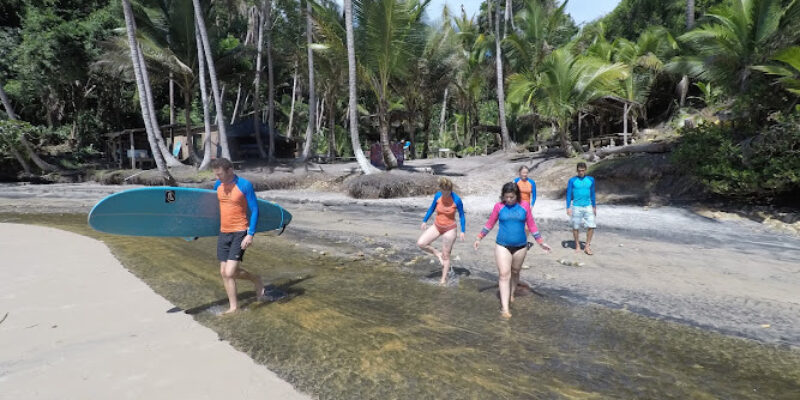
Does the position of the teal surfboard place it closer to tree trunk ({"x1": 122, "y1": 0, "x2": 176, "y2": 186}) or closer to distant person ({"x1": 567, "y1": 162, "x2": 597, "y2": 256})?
distant person ({"x1": 567, "y1": 162, "x2": 597, "y2": 256})

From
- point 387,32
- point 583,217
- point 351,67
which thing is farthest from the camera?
point 351,67

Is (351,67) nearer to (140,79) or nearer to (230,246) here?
(140,79)

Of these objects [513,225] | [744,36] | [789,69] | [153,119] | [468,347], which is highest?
[744,36]

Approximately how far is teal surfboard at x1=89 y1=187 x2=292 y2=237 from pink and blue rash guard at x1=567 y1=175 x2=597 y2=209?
5.41 meters

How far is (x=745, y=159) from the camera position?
9.38 metres

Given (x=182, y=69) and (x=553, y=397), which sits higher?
(x=182, y=69)

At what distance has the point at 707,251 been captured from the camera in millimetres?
7254

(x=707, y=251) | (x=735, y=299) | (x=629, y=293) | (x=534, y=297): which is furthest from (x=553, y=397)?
(x=707, y=251)

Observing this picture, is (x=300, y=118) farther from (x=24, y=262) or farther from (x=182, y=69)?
(x=24, y=262)

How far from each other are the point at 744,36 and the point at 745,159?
548 centimetres

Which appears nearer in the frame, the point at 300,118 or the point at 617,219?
the point at 617,219

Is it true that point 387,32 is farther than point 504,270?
Yes

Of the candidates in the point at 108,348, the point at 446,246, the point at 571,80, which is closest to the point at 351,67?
the point at 571,80

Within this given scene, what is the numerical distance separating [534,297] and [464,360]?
197cm
